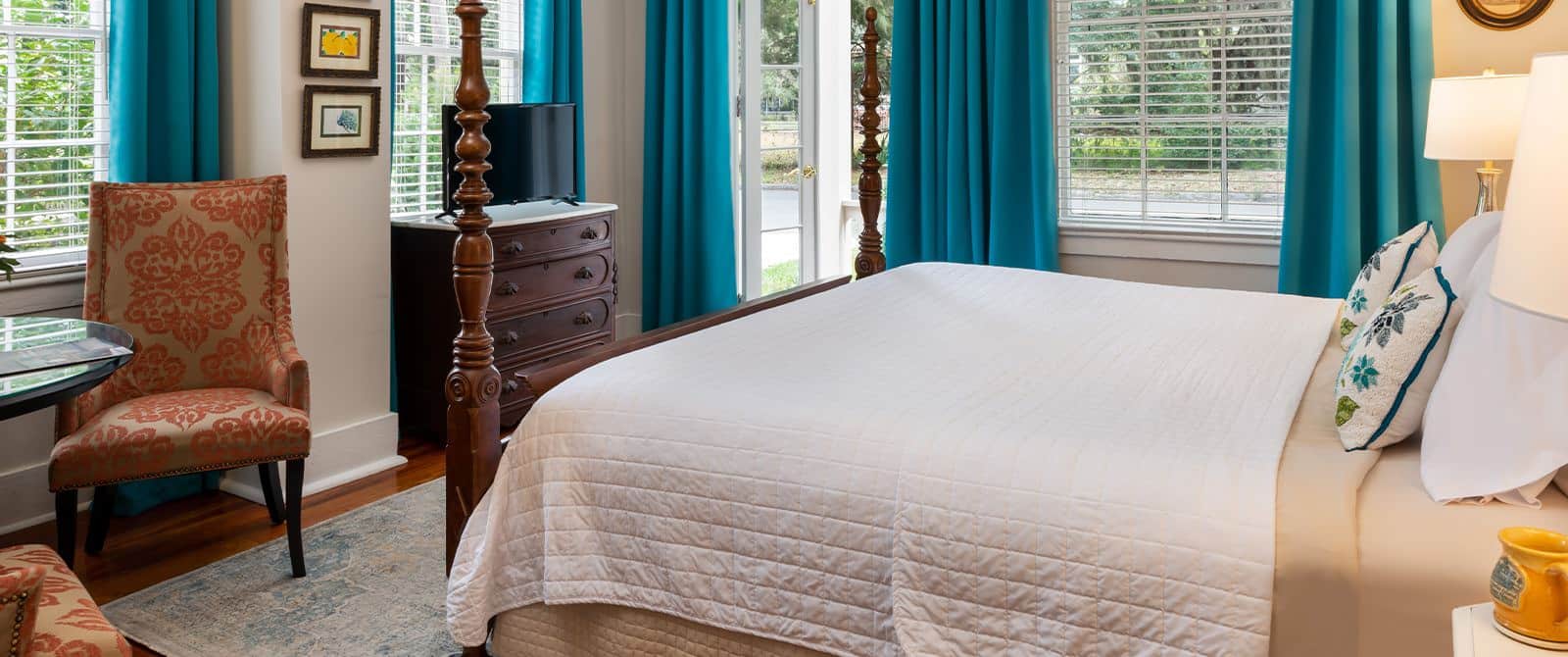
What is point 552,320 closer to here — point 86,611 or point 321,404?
point 321,404

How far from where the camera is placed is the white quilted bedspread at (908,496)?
69.1 inches

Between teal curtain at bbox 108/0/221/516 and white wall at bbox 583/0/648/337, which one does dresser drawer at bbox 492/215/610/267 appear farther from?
teal curtain at bbox 108/0/221/516

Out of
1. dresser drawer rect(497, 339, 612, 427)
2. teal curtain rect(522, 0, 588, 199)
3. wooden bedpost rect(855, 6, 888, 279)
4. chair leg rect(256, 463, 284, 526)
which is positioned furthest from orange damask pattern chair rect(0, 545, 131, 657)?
teal curtain rect(522, 0, 588, 199)

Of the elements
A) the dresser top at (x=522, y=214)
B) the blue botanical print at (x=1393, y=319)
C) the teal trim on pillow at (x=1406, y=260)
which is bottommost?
the blue botanical print at (x=1393, y=319)

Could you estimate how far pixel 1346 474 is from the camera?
5.98 ft

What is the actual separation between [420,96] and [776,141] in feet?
5.82

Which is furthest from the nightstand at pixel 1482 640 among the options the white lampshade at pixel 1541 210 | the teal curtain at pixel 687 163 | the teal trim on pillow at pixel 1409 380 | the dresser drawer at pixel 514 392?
the teal curtain at pixel 687 163

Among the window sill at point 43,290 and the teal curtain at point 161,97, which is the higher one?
the teal curtain at point 161,97

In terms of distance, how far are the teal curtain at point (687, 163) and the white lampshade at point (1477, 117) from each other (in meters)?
3.06

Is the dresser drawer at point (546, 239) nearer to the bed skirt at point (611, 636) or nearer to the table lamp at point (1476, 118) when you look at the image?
the bed skirt at point (611, 636)

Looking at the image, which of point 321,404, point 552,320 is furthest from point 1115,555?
point 552,320

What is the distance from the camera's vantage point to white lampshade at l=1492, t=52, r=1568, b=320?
0.98 metres

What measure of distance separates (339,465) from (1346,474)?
129 inches

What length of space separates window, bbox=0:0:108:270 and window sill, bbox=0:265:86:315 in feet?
0.21
